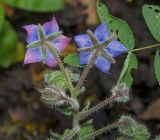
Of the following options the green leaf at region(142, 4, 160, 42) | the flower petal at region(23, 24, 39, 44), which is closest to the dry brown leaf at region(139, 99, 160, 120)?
the green leaf at region(142, 4, 160, 42)

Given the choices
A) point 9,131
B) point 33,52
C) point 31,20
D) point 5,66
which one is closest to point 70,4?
point 31,20

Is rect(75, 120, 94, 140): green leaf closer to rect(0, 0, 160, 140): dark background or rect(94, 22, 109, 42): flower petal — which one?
rect(94, 22, 109, 42): flower petal

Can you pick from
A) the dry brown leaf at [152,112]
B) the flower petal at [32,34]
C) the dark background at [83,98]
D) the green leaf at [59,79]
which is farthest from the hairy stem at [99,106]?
the dry brown leaf at [152,112]

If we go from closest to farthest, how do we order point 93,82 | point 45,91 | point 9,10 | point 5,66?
point 45,91 → point 93,82 → point 5,66 → point 9,10

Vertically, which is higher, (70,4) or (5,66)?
(70,4)

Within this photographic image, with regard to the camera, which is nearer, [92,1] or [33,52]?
[33,52]

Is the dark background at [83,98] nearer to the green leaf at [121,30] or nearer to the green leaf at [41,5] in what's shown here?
the green leaf at [41,5]

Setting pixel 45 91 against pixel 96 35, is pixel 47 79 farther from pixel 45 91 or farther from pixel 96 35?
pixel 96 35
